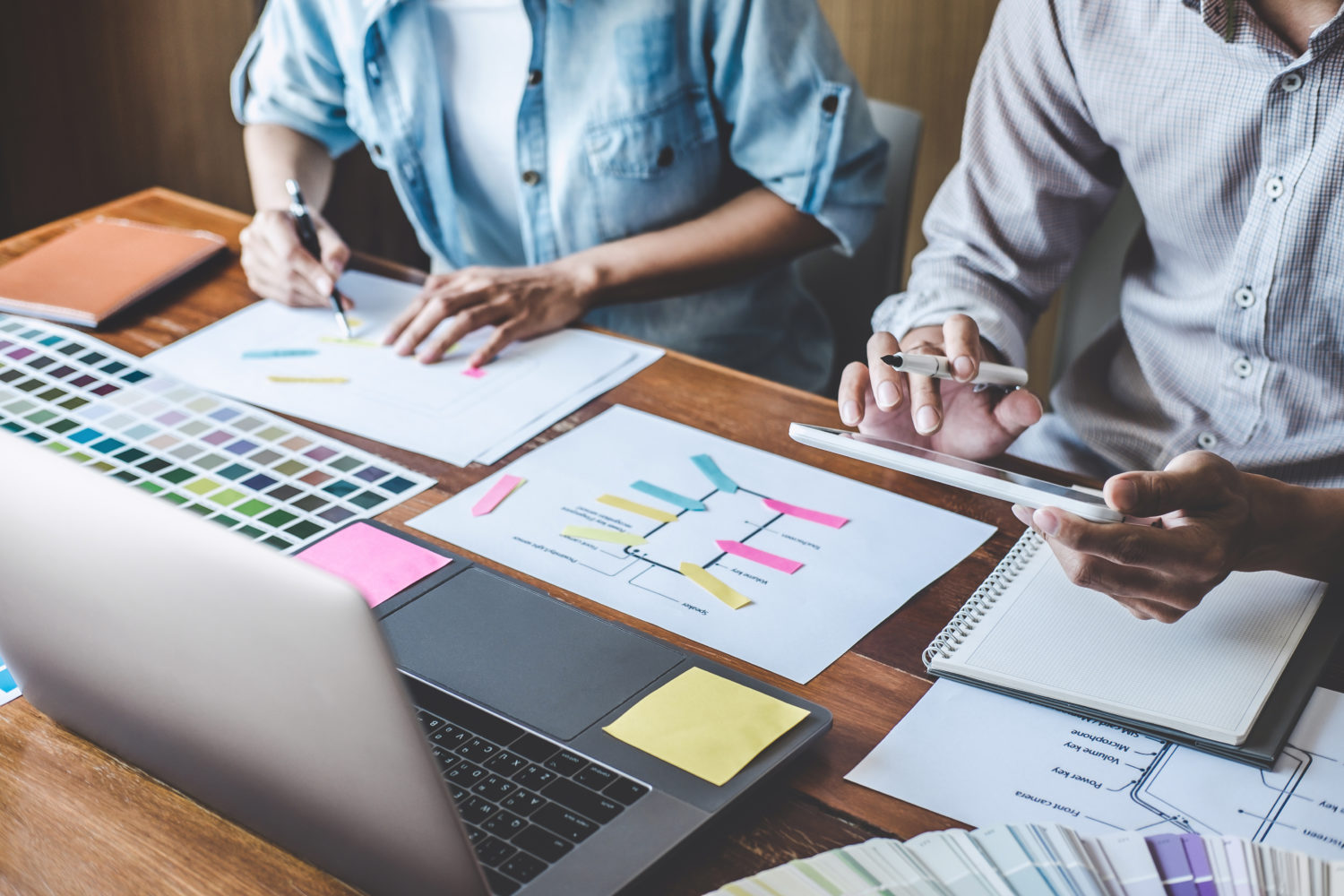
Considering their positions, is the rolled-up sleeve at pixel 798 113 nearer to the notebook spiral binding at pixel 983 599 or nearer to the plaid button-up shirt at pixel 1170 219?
the plaid button-up shirt at pixel 1170 219

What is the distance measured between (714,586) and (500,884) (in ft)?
1.03

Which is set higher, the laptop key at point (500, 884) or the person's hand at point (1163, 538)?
the person's hand at point (1163, 538)

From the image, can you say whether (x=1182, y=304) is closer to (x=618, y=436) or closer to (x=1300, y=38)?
(x=1300, y=38)

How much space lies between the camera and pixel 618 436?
107 cm

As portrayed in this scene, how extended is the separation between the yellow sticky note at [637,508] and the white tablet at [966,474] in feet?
0.52

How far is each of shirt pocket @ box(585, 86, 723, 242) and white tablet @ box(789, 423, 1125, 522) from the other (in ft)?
2.26

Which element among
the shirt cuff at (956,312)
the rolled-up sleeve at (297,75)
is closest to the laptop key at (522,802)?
the shirt cuff at (956,312)

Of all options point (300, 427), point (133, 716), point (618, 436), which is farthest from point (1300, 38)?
point (133, 716)

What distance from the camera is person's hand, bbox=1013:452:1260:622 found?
0.72m

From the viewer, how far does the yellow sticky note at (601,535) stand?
0.92 m

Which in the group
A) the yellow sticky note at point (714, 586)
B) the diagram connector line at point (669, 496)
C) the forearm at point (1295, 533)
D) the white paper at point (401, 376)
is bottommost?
the yellow sticky note at point (714, 586)

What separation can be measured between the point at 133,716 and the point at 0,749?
141 millimetres

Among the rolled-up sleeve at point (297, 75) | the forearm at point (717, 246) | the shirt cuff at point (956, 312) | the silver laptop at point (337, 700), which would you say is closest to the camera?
the silver laptop at point (337, 700)

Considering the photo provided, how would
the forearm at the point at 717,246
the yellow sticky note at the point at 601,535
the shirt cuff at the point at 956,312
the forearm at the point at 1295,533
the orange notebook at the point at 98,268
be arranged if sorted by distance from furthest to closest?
the forearm at the point at 717,246 → the orange notebook at the point at 98,268 → the shirt cuff at the point at 956,312 → the yellow sticky note at the point at 601,535 → the forearm at the point at 1295,533
